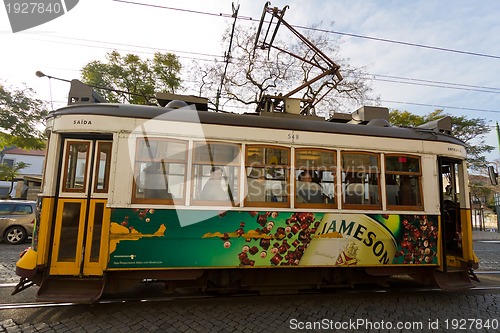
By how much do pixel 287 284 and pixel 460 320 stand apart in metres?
2.74

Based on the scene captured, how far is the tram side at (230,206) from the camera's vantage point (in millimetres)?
4324

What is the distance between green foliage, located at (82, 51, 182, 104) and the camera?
50.1ft

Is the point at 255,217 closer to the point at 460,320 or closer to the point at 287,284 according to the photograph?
the point at 287,284

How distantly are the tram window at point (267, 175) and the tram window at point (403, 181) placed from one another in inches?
80.4

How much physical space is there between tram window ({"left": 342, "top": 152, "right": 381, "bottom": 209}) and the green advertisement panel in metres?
0.30

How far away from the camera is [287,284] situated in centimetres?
498

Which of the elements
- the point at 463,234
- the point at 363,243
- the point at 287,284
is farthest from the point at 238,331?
the point at 463,234

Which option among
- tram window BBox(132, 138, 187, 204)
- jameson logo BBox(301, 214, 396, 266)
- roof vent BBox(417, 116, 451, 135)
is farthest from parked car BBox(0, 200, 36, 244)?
roof vent BBox(417, 116, 451, 135)

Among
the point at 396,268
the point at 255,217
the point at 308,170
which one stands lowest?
the point at 396,268

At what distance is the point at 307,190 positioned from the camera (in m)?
4.96

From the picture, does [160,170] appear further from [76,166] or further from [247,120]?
[247,120]

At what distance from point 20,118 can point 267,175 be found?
15.9 meters

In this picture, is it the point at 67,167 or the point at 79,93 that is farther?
the point at 79,93

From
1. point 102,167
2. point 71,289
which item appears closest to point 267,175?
point 102,167
